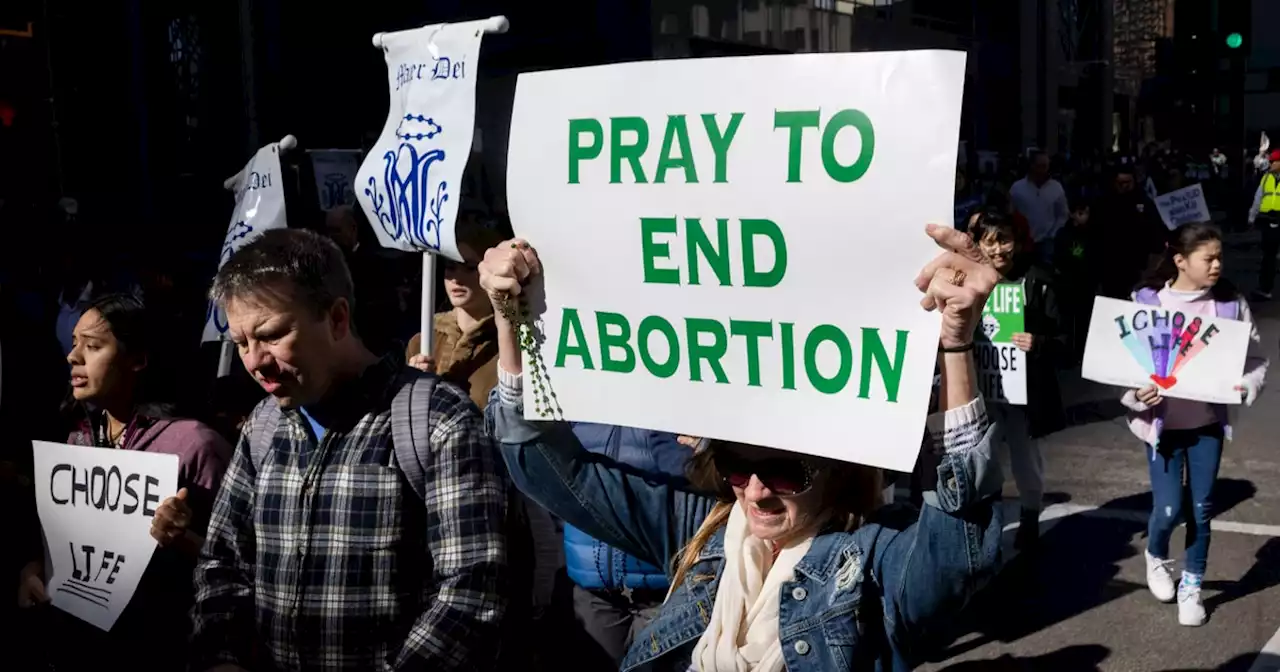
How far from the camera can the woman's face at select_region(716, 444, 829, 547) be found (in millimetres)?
2295

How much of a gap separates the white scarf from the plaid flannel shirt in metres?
0.49

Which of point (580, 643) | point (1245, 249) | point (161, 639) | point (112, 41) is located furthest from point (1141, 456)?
point (1245, 249)

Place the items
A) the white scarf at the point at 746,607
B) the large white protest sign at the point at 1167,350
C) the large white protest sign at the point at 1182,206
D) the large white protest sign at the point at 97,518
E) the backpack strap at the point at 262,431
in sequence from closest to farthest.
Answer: the white scarf at the point at 746,607 → the backpack strap at the point at 262,431 → the large white protest sign at the point at 97,518 → the large white protest sign at the point at 1167,350 → the large white protest sign at the point at 1182,206

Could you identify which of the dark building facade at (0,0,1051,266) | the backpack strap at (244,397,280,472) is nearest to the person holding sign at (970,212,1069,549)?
the backpack strap at (244,397,280,472)

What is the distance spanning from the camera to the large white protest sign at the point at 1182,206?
1047cm

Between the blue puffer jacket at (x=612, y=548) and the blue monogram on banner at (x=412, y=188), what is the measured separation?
3.79 ft

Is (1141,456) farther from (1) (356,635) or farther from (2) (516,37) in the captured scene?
(2) (516,37)

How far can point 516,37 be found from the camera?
1756 centimetres

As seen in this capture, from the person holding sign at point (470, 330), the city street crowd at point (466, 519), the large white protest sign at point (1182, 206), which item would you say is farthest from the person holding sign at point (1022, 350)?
the large white protest sign at point (1182, 206)

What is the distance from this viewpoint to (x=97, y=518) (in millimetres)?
3307

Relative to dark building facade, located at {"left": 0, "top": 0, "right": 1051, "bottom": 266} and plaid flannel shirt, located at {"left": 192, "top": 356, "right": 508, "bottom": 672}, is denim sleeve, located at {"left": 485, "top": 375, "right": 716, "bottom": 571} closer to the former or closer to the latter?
plaid flannel shirt, located at {"left": 192, "top": 356, "right": 508, "bottom": 672}

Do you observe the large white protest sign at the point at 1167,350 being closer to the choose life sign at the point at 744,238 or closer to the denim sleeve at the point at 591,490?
the denim sleeve at the point at 591,490

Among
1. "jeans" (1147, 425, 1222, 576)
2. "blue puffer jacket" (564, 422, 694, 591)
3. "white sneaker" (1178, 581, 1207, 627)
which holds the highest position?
"blue puffer jacket" (564, 422, 694, 591)

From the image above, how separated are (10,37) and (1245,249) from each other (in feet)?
68.4
